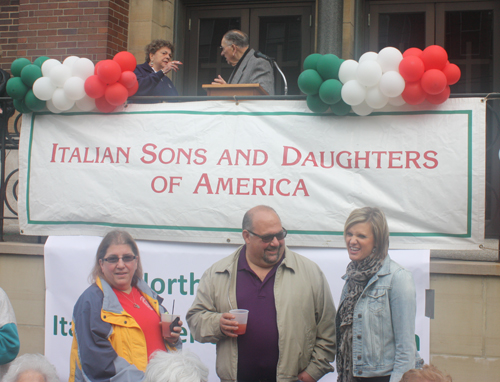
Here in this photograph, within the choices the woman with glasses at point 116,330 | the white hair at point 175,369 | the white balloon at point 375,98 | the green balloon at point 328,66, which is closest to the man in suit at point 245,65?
the green balloon at point 328,66

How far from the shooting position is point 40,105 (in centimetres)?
446

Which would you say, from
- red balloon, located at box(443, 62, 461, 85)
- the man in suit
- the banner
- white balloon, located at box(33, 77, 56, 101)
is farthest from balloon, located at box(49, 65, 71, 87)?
red balloon, located at box(443, 62, 461, 85)

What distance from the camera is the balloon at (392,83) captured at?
3.76 m

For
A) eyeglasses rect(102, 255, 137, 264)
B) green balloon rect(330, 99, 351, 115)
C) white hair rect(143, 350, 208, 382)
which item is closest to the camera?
white hair rect(143, 350, 208, 382)

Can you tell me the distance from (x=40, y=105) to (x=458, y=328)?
3.81 metres

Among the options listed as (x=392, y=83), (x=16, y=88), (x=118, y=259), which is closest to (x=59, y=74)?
(x=16, y=88)

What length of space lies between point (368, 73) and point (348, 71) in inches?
6.2

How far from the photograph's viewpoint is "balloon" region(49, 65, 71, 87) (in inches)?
171

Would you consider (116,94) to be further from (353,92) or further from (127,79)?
(353,92)

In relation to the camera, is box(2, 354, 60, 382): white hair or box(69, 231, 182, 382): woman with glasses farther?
box(69, 231, 182, 382): woman with glasses

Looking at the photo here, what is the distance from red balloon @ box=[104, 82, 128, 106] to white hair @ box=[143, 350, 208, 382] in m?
2.29

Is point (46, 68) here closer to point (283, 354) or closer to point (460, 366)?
point (283, 354)

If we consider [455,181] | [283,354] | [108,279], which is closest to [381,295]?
[283,354]

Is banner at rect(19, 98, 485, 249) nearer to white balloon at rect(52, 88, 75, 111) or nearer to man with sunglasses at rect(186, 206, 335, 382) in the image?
white balloon at rect(52, 88, 75, 111)
